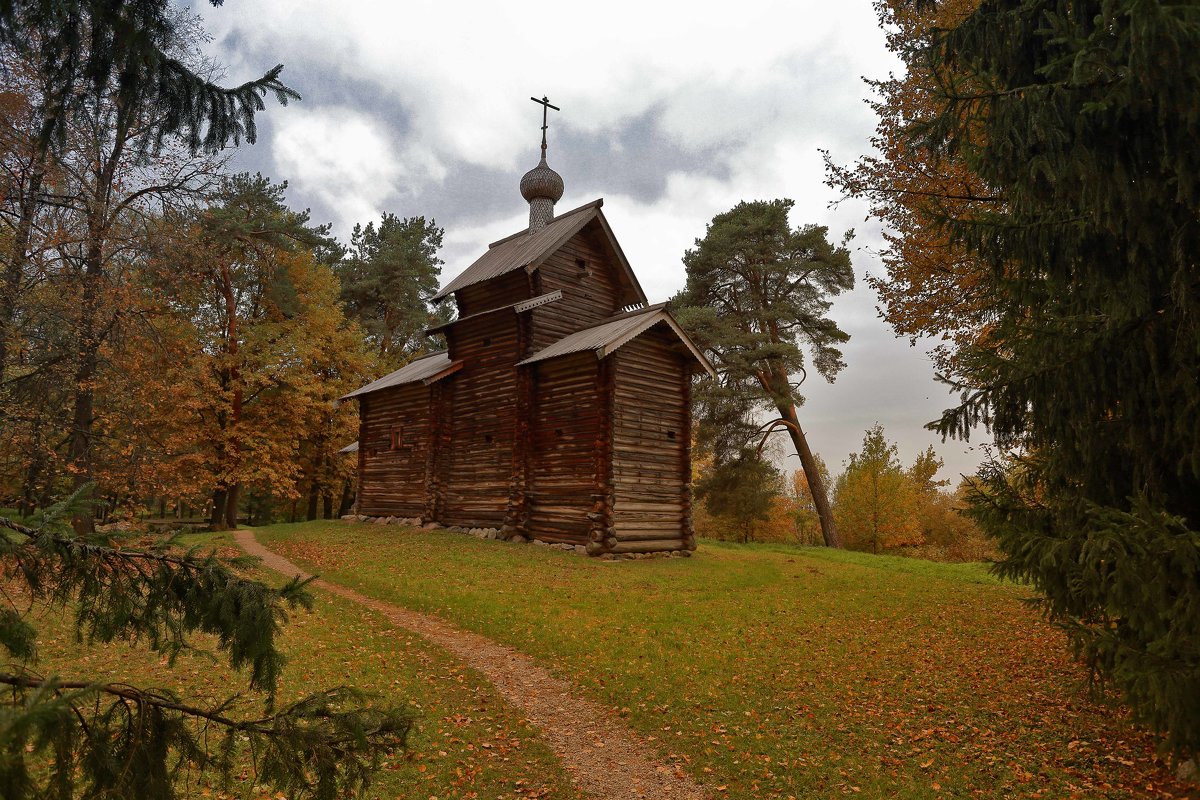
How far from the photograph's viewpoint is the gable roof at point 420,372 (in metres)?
25.5

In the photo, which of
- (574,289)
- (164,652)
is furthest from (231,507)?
(164,652)

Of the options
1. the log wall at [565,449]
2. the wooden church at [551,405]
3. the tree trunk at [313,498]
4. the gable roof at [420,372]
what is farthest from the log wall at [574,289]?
the tree trunk at [313,498]

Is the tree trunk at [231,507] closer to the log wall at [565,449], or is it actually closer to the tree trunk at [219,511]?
the tree trunk at [219,511]

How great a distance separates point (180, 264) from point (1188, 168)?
54.9 feet

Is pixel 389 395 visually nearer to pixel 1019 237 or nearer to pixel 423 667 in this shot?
pixel 423 667

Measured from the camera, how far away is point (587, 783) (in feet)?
22.5

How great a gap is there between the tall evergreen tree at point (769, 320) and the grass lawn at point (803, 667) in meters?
11.6

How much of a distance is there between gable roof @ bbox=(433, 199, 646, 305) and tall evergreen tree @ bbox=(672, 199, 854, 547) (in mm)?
5614

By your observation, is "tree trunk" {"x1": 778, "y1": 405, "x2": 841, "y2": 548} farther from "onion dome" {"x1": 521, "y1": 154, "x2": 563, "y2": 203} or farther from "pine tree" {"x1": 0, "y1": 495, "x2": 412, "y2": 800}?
"pine tree" {"x1": 0, "y1": 495, "x2": 412, "y2": 800}

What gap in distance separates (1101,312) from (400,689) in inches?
379

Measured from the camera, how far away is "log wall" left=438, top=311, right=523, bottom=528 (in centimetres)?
2352

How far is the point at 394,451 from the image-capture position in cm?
2838

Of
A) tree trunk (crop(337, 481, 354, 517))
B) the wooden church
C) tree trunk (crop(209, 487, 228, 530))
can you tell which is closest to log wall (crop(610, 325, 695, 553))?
the wooden church

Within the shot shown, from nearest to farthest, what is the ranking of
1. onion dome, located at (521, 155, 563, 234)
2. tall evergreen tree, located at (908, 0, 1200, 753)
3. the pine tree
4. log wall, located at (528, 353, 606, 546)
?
the pine tree
tall evergreen tree, located at (908, 0, 1200, 753)
log wall, located at (528, 353, 606, 546)
onion dome, located at (521, 155, 563, 234)
